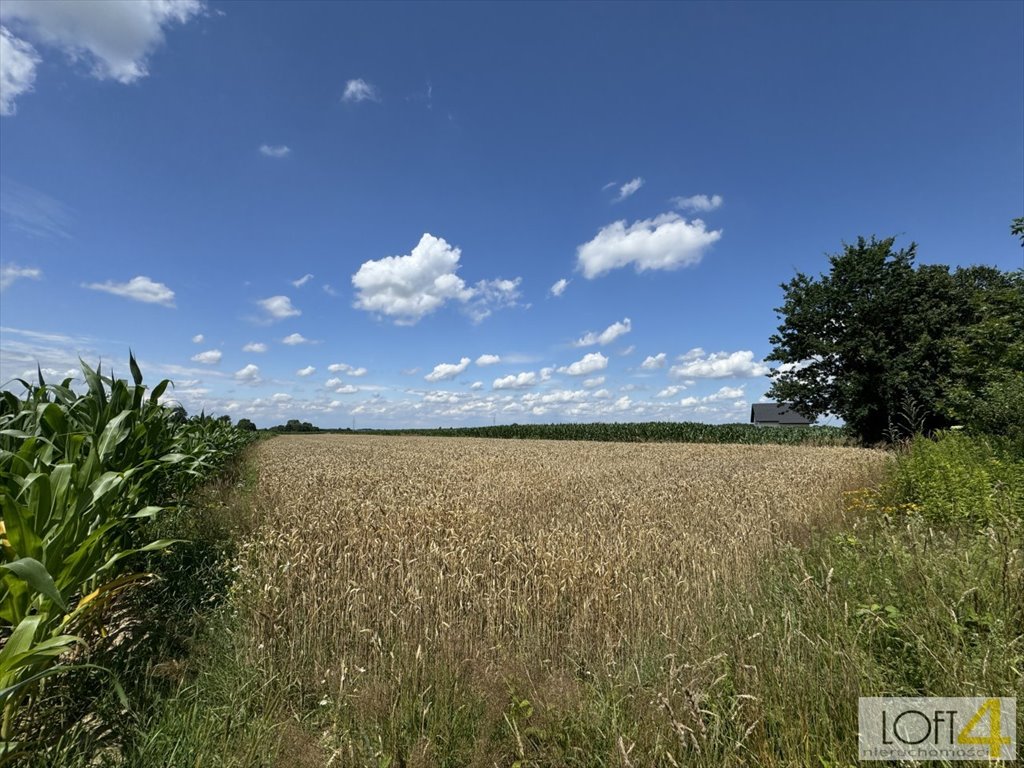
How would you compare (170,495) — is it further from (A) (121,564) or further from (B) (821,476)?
(B) (821,476)

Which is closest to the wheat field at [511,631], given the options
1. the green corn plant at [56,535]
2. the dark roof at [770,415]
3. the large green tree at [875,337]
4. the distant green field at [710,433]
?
the green corn plant at [56,535]

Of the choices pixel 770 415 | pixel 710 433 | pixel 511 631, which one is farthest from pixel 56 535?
pixel 770 415

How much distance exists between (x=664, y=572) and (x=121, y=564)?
5.14 m

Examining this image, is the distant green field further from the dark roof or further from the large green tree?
Result: the dark roof

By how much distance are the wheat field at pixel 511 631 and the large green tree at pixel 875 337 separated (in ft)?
98.2

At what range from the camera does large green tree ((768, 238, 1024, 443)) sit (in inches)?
1141

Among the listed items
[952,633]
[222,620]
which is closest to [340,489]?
[222,620]

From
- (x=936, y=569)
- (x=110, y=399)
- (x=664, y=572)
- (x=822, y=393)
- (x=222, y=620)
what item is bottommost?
(x=222, y=620)

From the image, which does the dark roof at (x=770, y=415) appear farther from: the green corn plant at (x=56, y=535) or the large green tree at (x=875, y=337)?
the green corn plant at (x=56, y=535)

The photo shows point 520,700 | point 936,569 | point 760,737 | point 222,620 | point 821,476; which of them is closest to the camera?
point 760,737

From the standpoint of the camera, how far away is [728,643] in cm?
318

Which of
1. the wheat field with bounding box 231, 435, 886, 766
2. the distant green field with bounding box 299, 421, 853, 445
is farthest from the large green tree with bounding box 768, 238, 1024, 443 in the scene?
the wheat field with bounding box 231, 435, 886, 766

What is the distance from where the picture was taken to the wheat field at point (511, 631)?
8.27 feet

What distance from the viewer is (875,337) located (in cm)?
3102
